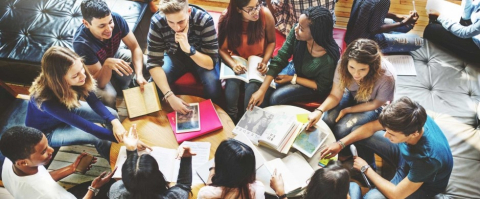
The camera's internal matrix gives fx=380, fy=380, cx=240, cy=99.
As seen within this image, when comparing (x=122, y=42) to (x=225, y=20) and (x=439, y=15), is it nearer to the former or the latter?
(x=225, y=20)

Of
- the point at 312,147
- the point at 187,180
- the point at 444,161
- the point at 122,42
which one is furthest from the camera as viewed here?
the point at 122,42

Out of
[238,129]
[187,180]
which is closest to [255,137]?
[238,129]

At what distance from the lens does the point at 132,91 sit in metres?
2.53

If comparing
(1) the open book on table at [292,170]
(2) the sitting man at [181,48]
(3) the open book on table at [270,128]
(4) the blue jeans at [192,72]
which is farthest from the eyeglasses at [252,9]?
(1) the open book on table at [292,170]

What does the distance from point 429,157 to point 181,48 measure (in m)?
1.67

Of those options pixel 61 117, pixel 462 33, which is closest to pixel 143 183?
pixel 61 117

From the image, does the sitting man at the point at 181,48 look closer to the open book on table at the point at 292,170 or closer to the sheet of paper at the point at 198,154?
the sheet of paper at the point at 198,154

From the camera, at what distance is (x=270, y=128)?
232 centimetres

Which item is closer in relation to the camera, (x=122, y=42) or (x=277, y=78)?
A: (x=277, y=78)

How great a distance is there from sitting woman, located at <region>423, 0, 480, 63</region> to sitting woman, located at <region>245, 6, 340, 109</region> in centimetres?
108

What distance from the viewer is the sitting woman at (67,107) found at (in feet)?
7.28

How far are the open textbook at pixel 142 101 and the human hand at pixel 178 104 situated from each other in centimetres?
8

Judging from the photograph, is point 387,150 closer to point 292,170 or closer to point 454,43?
point 292,170

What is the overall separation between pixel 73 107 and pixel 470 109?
2.69 metres
